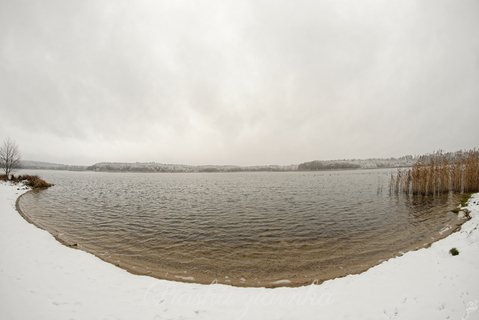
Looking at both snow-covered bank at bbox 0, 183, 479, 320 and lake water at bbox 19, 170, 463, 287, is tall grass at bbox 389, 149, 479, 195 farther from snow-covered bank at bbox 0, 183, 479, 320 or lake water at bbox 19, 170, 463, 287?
snow-covered bank at bbox 0, 183, 479, 320

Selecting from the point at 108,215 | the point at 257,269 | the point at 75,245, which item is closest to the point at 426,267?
the point at 257,269

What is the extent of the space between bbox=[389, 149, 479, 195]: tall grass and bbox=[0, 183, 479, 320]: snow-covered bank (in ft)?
93.8

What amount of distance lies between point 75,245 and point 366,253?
1812 cm

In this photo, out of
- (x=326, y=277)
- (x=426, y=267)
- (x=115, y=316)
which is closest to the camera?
(x=115, y=316)

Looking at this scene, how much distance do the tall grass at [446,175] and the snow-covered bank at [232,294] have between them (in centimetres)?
2860

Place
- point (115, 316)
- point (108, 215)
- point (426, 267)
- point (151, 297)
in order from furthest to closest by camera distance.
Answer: point (108, 215), point (426, 267), point (151, 297), point (115, 316)

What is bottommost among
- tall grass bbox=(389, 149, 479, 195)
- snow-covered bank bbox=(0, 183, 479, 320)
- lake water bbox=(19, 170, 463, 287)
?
lake water bbox=(19, 170, 463, 287)

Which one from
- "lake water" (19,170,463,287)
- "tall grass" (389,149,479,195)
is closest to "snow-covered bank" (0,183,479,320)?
"lake water" (19,170,463,287)

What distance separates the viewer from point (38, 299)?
6.79 meters

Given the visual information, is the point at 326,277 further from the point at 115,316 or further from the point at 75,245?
the point at 75,245

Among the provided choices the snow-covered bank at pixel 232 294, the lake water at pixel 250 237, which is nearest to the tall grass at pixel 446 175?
the lake water at pixel 250 237

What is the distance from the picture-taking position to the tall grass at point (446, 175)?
30781 millimetres

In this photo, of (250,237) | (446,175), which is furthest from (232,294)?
(446,175)

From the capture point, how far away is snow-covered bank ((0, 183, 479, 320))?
6.40 metres
